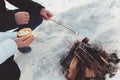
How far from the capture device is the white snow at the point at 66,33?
3430mm

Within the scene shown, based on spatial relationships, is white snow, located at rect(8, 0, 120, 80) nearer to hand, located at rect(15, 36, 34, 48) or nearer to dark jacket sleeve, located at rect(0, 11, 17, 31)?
dark jacket sleeve, located at rect(0, 11, 17, 31)

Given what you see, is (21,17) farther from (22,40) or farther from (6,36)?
(22,40)

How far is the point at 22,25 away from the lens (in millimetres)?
3371

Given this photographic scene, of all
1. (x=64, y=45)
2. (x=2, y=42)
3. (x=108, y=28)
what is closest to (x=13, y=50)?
(x=2, y=42)

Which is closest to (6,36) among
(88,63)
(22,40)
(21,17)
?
(22,40)

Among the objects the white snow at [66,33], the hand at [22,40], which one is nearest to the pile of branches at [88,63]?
the white snow at [66,33]

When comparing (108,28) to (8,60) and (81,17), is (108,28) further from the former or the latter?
(8,60)

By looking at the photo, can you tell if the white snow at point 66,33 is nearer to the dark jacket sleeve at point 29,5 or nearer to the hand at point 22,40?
the dark jacket sleeve at point 29,5

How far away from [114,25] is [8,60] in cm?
148

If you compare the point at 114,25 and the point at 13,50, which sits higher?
the point at 114,25

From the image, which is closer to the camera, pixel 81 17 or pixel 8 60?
pixel 8 60

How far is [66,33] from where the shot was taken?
12.5 feet

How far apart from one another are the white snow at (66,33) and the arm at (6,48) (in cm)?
88

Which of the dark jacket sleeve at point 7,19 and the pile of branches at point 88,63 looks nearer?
the dark jacket sleeve at point 7,19
